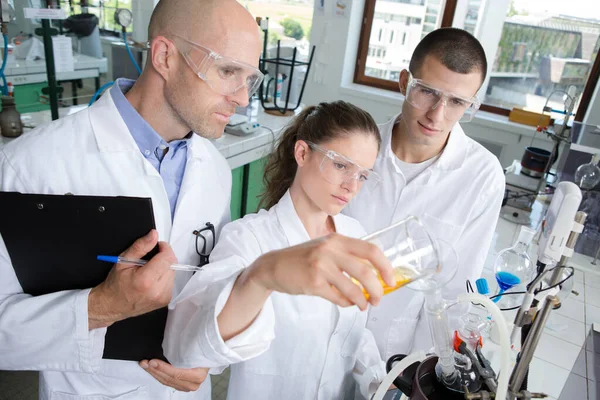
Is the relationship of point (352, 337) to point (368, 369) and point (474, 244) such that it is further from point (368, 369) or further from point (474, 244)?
point (474, 244)

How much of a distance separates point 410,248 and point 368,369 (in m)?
0.63

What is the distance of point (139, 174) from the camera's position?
1146 mm

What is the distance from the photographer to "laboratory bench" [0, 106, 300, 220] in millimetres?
2734

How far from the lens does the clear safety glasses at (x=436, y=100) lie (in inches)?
57.4

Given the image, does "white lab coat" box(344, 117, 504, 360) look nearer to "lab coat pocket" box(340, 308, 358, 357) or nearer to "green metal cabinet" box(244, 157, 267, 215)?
"lab coat pocket" box(340, 308, 358, 357)

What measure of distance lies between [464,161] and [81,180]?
1276 millimetres

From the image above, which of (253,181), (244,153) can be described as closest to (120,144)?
(244,153)

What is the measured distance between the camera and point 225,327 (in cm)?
82

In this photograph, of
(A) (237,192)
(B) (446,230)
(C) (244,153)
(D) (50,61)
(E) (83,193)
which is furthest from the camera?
(A) (237,192)

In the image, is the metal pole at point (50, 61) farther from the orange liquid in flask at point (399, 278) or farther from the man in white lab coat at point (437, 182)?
the orange liquid in flask at point (399, 278)

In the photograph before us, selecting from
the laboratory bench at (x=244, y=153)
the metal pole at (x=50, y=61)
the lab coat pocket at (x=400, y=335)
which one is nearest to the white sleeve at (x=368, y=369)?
the lab coat pocket at (x=400, y=335)

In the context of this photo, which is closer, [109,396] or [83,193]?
[83,193]

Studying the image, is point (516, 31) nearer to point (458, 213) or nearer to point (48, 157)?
point (458, 213)

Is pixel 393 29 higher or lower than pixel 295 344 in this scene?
higher
